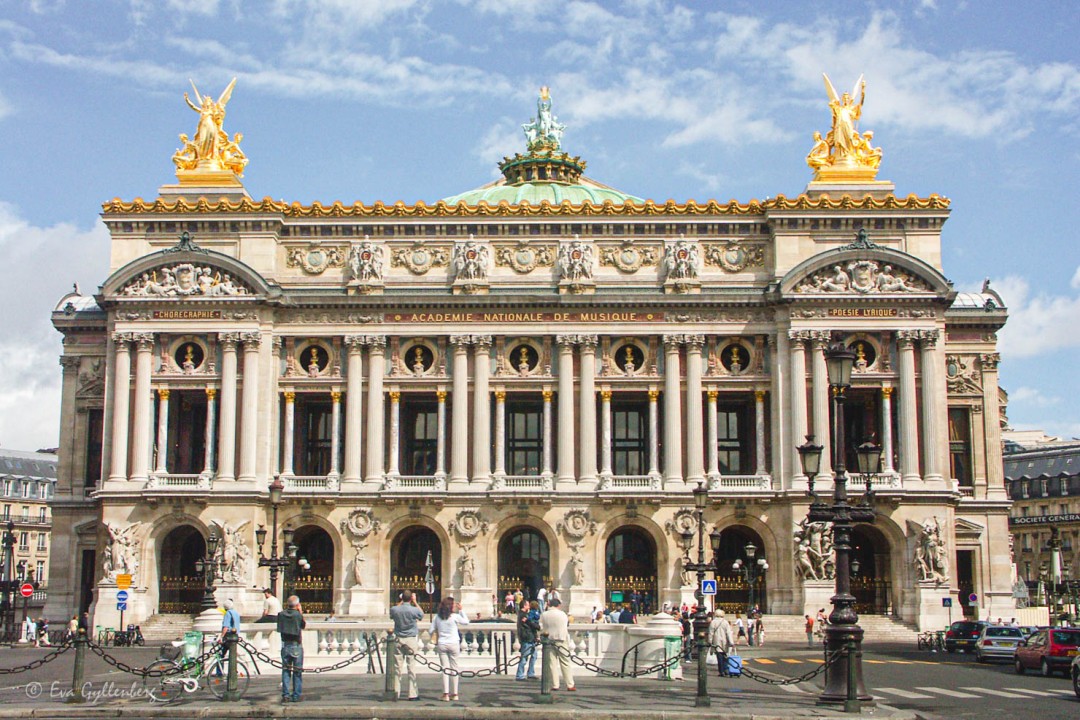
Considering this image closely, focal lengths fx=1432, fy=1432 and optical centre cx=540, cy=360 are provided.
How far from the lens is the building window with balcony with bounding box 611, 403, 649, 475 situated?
70562mm

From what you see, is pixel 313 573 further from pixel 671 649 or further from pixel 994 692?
pixel 994 692

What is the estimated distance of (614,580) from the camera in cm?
6756

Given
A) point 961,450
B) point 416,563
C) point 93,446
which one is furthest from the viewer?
point 961,450

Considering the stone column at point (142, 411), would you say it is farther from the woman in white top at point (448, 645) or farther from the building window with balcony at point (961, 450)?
the building window with balcony at point (961, 450)

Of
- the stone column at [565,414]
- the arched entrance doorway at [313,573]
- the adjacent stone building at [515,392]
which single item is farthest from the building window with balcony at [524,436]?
the arched entrance doorway at [313,573]

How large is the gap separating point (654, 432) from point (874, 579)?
12.3 m

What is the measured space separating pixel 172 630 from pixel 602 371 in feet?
76.0

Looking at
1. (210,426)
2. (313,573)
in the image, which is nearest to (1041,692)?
(313,573)

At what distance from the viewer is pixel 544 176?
8856cm

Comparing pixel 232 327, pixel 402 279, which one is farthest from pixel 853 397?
pixel 232 327

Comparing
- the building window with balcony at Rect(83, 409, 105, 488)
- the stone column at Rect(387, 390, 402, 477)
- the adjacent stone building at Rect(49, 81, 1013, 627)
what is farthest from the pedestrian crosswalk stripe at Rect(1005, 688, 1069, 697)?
the building window with balcony at Rect(83, 409, 105, 488)

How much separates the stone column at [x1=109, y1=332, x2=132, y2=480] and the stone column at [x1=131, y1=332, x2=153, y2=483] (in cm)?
43

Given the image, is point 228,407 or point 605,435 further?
point 605,435

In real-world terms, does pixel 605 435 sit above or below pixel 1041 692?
→ above
